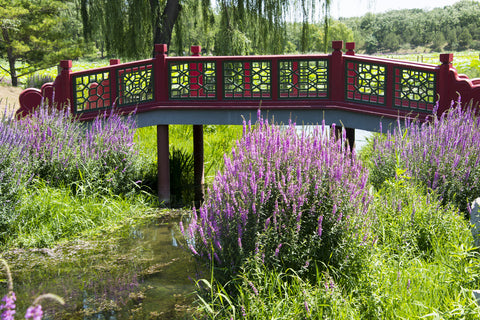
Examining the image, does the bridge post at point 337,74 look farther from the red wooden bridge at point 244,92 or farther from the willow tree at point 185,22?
the willow tree at point 185,22

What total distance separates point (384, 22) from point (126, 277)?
9346 cm

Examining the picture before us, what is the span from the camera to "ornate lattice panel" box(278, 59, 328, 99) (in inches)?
395

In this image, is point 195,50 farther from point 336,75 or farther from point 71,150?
point 71,150

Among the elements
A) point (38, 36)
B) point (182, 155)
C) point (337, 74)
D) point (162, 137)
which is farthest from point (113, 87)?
point (38, 36)

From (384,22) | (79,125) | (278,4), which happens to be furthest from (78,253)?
(384,22)

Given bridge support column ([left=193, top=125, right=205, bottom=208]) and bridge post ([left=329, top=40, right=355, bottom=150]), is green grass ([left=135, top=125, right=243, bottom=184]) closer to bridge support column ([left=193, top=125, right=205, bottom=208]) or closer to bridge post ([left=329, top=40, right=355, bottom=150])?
bridge support column ([left=193, top=125, right=205, bottom=208])

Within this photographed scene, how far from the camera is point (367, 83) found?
9.70m

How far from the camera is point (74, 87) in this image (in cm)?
1048

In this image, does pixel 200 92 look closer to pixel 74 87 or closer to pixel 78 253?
pixel 74 87

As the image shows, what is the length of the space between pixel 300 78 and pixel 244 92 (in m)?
0.95

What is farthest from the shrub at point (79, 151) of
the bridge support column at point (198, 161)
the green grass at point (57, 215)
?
the bridge support column at point (198, 161)

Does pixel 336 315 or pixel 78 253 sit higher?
pixel 336 315

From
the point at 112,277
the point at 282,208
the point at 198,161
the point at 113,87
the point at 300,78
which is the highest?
the point at 300,78

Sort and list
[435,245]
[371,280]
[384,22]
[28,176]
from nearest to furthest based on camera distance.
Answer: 1. [371,280]
2. [435,245]
3. [28,176]
4. [384,22]
